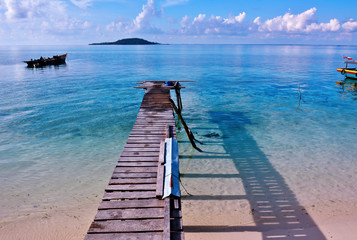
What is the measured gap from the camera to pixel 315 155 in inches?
561

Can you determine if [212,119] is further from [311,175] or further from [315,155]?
[311,175]

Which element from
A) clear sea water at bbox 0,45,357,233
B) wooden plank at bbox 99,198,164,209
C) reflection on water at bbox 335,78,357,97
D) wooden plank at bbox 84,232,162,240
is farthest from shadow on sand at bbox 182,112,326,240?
reflection on water at bbox 335,78,357,97

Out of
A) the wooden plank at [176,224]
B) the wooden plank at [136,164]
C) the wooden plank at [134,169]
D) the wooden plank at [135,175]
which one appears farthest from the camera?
the wooden plank at [136,164]

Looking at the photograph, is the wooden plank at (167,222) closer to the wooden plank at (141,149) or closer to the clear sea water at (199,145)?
the wooden plank at (141,149)

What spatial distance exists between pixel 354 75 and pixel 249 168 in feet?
127

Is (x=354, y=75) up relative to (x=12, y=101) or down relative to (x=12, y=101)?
up

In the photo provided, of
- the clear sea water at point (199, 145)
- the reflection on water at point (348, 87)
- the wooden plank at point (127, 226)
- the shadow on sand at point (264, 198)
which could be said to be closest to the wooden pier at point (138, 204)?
the wooden plank at point (127, 226)

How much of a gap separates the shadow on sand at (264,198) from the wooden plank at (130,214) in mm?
2792

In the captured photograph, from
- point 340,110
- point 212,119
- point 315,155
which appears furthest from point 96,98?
point 340,110

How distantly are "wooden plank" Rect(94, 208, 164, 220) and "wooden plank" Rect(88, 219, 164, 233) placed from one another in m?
0.12

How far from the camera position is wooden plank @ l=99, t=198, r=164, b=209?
246 inches

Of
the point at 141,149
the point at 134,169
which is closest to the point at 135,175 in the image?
the point at 134,169

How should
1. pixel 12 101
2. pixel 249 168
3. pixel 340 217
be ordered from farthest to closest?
pixel 12 101 < pixel 249 168 < pixel 340 217

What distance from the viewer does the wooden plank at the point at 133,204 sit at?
626 centimetres
